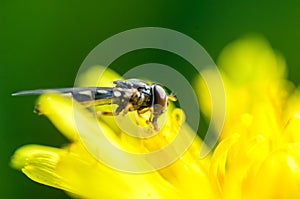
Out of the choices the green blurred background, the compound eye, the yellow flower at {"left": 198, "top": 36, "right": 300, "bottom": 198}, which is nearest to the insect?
the compound eye

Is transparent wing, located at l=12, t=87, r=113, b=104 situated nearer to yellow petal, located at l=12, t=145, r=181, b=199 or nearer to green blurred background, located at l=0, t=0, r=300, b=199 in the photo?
yellow petal, located at l=12, t=145, r=181, b=199

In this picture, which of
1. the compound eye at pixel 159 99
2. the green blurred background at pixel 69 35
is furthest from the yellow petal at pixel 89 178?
the green blurred background at pixel 69 35

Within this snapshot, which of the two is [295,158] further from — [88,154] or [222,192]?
[88,154]

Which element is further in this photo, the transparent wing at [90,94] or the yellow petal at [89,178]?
the yellow petal at [89,178]

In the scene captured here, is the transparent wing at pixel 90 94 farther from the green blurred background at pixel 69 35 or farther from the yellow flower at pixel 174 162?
the green blurred background at pixel 69 35

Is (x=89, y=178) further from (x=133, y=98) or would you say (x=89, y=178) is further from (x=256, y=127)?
(x=256, y=127)

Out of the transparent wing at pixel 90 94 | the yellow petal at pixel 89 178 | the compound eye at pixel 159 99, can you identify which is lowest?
the yellow petal at pixel 89 178

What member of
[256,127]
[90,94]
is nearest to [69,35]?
[256,127]
